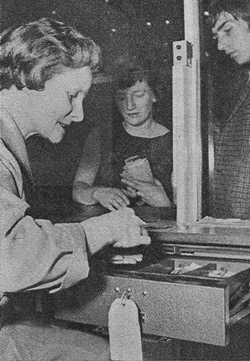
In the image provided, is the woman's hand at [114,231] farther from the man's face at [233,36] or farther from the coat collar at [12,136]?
the man's face at [233,36]

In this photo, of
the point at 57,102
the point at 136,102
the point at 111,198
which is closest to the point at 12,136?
the point at 57,102

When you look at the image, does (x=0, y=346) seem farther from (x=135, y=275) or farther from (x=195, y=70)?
(x=195, y=70)

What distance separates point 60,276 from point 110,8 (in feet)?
5.05

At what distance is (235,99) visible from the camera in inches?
61.9

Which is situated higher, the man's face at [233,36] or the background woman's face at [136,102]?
the man's face at [233,36]

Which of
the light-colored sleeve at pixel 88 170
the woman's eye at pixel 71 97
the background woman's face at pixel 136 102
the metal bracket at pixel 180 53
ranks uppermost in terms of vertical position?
the metal bracket at pixel 180 53

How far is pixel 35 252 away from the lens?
87cm

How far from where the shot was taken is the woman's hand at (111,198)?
181 cm

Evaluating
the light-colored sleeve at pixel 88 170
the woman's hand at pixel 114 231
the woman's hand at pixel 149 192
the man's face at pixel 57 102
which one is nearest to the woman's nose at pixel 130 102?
the light-colored sleeve at pixel 88 170

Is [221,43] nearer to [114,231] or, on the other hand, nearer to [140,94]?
[140,94]

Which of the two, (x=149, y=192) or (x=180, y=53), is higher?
(x=180, y=53)

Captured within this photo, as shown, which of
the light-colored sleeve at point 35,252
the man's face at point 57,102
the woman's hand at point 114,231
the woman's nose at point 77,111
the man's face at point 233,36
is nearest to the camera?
the light-colored sleeve at point 35,252

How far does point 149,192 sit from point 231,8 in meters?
0.69

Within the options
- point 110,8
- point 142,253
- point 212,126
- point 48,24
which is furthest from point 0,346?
point 110,8
